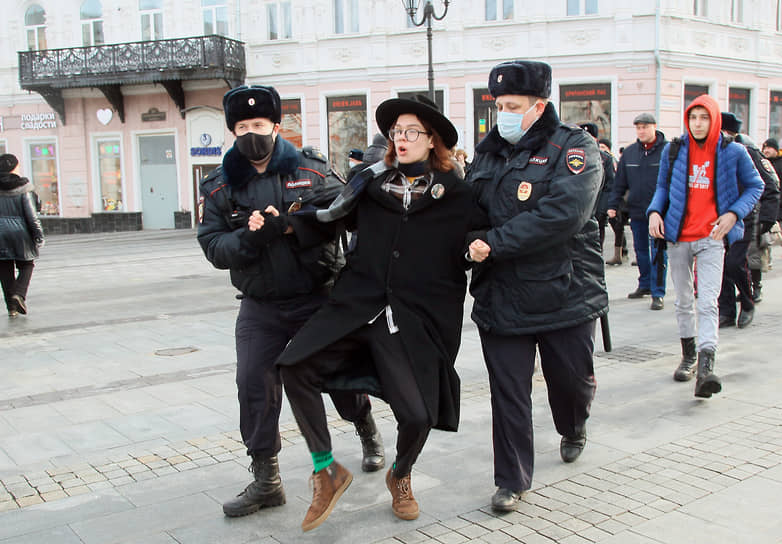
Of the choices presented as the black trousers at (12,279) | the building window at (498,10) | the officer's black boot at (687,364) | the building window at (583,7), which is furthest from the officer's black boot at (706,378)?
the building window at (498,10)

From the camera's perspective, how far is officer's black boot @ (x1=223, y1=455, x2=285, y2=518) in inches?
152

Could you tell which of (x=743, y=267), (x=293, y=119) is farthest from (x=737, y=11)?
(x=743, y=267)

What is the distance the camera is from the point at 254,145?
390 centimetres

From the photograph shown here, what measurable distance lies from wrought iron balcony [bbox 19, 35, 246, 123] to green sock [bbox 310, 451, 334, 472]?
23869 mm

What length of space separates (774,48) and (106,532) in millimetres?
26298

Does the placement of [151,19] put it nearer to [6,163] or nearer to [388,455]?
[6,163]

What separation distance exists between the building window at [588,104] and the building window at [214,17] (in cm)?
1126

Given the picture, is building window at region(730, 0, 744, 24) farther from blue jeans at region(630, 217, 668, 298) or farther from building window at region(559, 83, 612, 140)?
blue jeans at region(630, 217, 668, 298)

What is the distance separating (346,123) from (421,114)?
22655mm

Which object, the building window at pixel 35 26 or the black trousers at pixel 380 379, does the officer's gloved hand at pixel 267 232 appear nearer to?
the black trousers at pixel 380 379

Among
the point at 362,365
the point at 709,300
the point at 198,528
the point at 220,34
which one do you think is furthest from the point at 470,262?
the point at 220,34

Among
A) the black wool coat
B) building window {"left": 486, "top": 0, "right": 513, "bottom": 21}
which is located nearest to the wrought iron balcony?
building window {"left": 486, "top": 0, "right": 513, "bottom": 21}

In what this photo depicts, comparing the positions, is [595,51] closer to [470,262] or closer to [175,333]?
[175,333]

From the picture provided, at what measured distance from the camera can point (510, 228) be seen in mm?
3682
